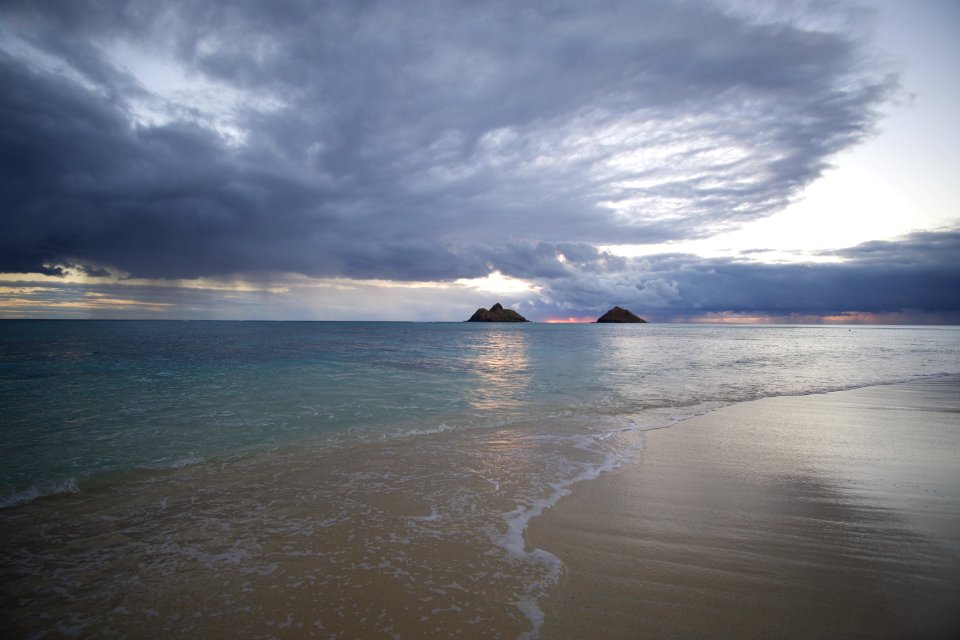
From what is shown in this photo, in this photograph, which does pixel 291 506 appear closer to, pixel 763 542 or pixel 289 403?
pixel 763 542

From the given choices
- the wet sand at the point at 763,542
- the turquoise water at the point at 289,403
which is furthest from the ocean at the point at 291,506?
the wet sand at the point at 763,542

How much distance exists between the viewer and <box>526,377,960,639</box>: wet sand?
367 centimetres

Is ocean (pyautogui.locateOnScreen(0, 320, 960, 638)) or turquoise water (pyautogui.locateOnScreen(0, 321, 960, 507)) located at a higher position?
ocean (pyautogui.locateOnScreen(0, 320, 960, 638))

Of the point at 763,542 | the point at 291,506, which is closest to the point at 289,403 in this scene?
the point at 291,506

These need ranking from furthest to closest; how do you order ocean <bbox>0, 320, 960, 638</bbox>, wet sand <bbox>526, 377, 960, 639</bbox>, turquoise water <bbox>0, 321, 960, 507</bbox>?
turquoise water <bbox>0, 321, 960, 507</bbox> → ocean <bbox>0, 320, 960, 638</bbox> → wet sand <bbox>526, 377, 960, 639</bbox>

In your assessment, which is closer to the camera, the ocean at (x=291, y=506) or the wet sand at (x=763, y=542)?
the wet sand at (x=763, y=542)

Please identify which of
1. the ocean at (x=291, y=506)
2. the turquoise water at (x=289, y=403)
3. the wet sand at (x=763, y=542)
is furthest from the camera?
the turquoise water at (x=289, y=403)

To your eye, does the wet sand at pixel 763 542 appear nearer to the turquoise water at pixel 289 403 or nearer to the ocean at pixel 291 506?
the ocean at pixel 291 506

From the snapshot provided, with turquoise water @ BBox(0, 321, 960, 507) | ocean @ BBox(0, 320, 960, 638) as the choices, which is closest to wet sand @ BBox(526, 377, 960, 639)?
ocean @ BBox(0, 320, 960, 638)

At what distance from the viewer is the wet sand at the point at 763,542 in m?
3.67

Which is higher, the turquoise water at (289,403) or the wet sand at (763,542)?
the wet sand at (763,542)

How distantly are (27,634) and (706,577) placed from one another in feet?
20.3

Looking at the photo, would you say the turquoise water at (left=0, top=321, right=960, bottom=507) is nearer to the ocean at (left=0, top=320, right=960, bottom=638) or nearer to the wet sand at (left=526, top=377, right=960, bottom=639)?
the ocean at (left=0, top=320, right=960, bottom=638)

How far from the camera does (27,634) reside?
367 centimetres
